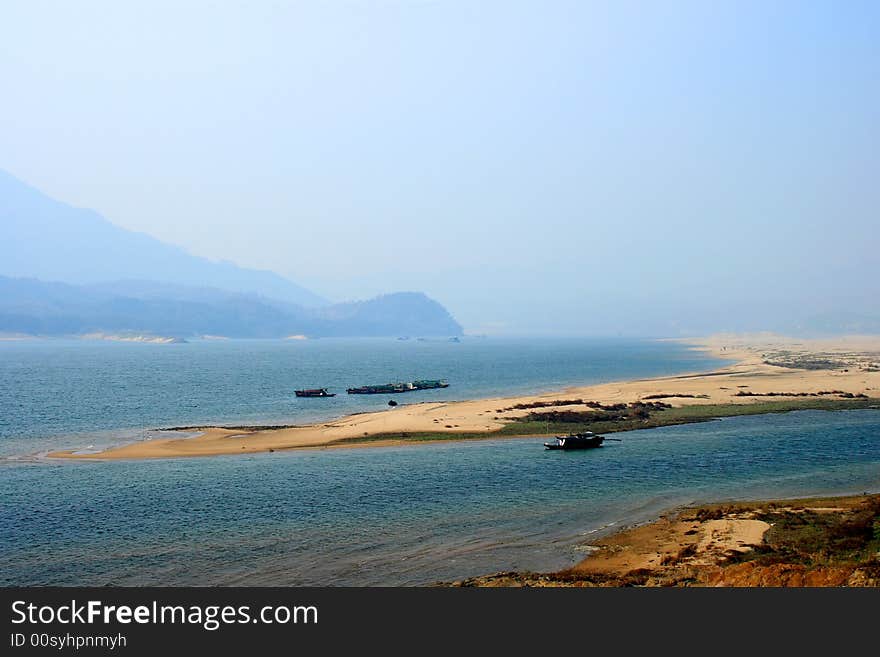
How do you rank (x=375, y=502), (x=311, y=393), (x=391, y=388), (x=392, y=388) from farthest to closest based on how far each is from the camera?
(x=392, y=388) → (x=391, y=388) → (x=311, y=393) → (x=375, y=502)

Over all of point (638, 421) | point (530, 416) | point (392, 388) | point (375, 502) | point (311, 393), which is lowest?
point (375, 502)

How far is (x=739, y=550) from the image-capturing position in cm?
2941

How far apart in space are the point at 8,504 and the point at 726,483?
4850 cm

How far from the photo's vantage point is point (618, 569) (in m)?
28.2

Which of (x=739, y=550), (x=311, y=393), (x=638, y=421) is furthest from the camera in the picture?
(x=311, y=393)

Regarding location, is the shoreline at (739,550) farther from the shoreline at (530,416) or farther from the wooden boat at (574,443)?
the shoreline at (530,416)

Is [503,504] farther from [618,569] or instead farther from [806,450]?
[806,450]

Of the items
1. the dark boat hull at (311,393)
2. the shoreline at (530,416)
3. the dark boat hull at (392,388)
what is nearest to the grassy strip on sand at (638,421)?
the shoreline at (530,416)

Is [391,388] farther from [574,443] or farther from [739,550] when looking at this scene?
[739,550]

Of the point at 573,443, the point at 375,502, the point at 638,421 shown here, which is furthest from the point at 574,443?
the point at 375,502

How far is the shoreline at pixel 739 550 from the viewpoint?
76.9ft

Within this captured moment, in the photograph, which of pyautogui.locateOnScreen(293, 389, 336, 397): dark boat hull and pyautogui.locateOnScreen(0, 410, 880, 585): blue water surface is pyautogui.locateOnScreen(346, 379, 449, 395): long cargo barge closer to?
pyautogui.locateOnScreen(293, 389, 336, 397): dark boat hull

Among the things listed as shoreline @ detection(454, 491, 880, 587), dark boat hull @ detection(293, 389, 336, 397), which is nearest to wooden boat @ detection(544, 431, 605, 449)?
shoreline @ detection(454, 491, 880, 587)

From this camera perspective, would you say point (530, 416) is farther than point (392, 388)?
No
